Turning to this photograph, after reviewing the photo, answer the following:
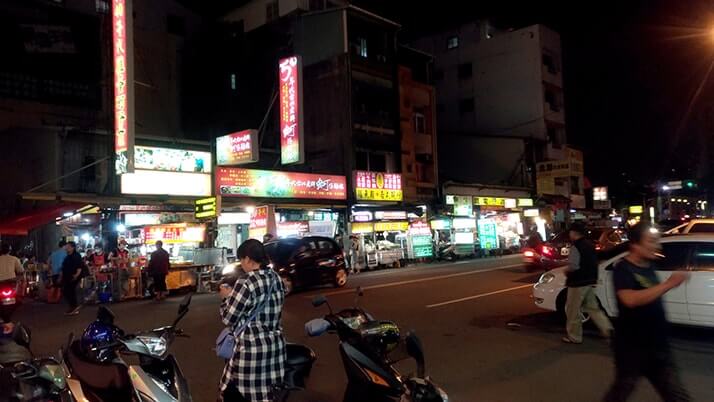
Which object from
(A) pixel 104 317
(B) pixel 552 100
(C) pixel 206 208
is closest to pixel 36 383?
(A) pixel 104 317

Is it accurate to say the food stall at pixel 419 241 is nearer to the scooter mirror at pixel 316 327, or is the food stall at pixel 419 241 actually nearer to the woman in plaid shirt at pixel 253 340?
the scooter mirror at pixel 316 327

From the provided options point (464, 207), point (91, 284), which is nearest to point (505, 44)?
point (464, 207)

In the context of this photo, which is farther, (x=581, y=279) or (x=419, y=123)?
(x=419, y=123)

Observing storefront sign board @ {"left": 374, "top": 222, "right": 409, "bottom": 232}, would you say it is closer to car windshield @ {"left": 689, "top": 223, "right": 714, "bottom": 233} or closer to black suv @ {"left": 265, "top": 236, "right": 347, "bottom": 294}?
black suv @ {"left": 265, "top": 236, "right": 347, "bottom": 294}

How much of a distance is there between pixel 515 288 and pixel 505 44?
34163mm

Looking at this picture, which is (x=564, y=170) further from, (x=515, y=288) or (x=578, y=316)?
(x=578, y=316)

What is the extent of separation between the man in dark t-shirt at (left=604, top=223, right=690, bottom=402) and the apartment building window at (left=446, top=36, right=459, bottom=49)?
4552cm

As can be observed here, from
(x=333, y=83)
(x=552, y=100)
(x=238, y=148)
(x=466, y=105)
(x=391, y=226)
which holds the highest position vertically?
(x=466, y=105)

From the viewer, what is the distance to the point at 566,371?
264 inches

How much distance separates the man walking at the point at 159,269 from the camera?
50.2 ft

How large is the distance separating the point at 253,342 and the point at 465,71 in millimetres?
45715

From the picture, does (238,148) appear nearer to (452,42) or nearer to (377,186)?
(377,186)

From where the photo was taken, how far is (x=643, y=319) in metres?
4.01

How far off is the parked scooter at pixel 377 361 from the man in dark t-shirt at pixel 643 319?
61.0 inches
